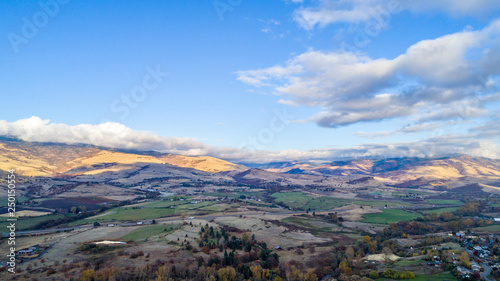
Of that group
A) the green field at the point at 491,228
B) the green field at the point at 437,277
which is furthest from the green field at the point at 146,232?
the green field at the point at 491,228

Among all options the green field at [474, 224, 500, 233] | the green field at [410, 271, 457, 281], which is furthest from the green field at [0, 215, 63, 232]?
the green field at [474, 224, 500, 233]

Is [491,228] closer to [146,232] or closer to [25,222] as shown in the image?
[146,232]

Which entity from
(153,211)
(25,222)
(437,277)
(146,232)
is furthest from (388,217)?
(25,222)

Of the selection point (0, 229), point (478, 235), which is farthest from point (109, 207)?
point (478, 235)

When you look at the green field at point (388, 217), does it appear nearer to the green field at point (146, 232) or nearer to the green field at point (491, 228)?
the green field at point (491, 228)

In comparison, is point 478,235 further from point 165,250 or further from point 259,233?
point 165,250

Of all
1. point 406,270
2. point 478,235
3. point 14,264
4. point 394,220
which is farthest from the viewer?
point 394,220

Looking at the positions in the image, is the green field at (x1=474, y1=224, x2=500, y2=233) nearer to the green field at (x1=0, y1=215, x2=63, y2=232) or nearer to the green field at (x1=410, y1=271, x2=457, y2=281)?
the green field at (x1=410, y1=271, x2=457, y2=281)
